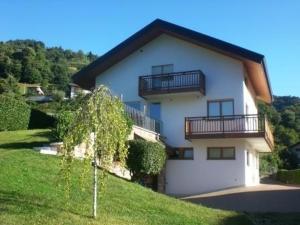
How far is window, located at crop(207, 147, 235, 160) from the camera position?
86.7 feet

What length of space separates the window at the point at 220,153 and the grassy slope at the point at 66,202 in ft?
34.5

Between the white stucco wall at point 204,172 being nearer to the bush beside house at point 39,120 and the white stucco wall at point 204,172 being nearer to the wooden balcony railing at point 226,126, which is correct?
the wooden balcony railing at point 226,126

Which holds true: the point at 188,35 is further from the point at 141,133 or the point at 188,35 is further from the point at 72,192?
the point at 72,192

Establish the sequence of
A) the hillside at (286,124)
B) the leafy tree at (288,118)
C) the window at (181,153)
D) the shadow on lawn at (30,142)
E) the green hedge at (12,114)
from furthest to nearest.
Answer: the leafy tree at (288,118) < the hillside at (286,124) < the green hedge at (12,114) < the window at (181,153) < the shadow on lawn at (30,142)

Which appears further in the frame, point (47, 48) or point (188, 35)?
point (47, 48)

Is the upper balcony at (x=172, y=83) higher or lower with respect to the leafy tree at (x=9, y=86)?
lower

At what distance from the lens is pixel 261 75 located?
97.0 feet

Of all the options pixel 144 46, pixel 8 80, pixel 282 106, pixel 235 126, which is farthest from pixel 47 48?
pixel 235 126

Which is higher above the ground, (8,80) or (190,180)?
(8,80)

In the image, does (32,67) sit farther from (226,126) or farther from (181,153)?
(226,126)

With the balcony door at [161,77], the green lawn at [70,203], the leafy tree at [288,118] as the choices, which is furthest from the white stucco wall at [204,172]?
the leafy tree at [288,118]

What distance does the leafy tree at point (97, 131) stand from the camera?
35.8ft

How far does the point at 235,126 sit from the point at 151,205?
1298 cm

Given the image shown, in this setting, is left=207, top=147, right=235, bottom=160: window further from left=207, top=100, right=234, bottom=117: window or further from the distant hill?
the distant hill
